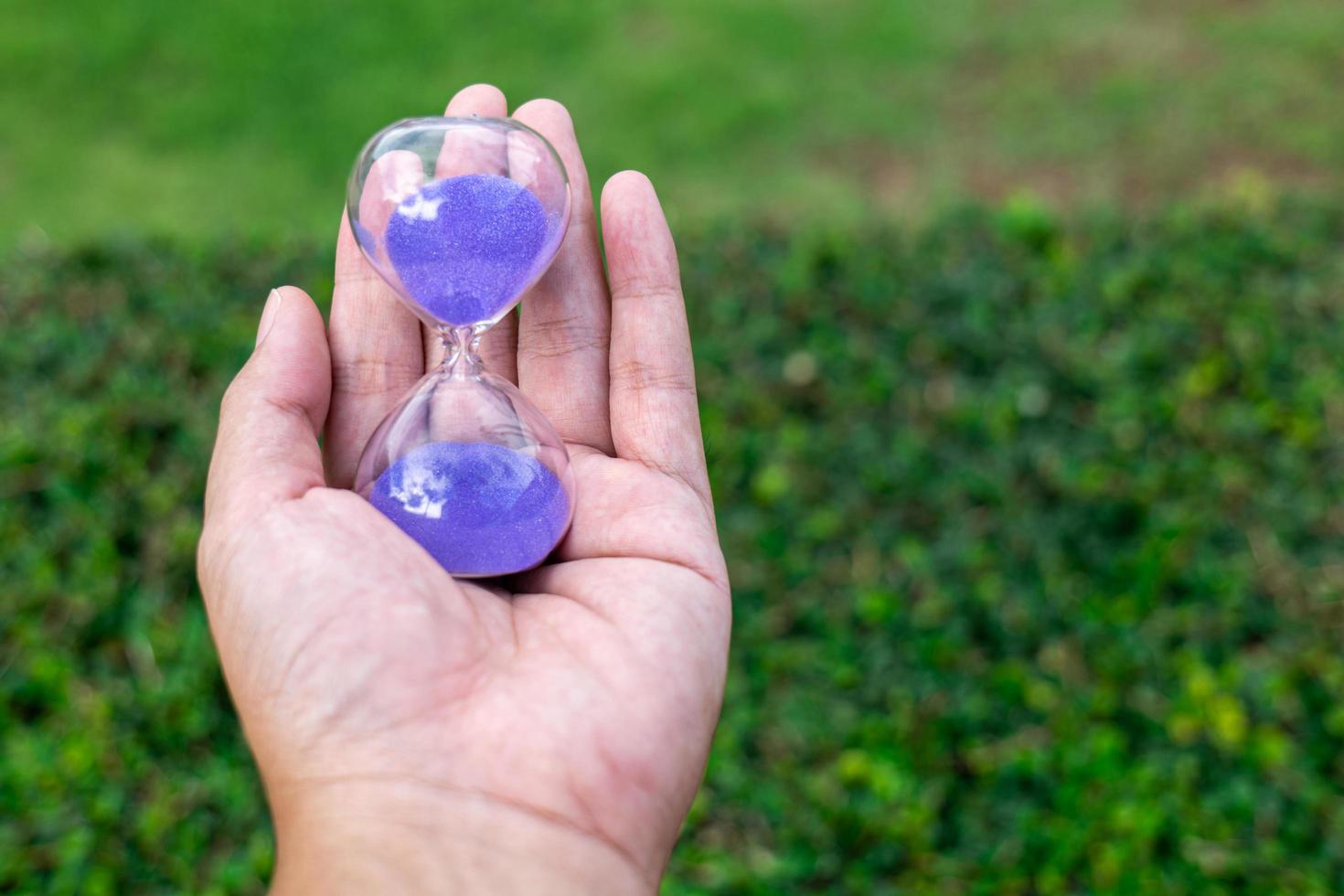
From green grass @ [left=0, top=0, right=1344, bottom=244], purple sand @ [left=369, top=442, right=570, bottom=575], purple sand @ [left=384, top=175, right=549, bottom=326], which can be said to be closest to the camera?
purple sand @ [left=384, top=175, right=549, bottom=326]

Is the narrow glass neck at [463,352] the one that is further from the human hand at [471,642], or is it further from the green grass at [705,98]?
the green grass at [705,98]

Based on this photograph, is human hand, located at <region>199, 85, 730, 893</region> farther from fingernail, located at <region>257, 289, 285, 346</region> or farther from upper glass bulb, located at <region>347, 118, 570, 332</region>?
upper glass bulb, located at <region>347, 118, 570, 332</region>

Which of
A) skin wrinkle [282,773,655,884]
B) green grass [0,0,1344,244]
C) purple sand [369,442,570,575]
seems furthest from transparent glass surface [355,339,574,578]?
green grass [0,0,1344,244]

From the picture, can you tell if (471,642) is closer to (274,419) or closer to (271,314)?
(274,419)

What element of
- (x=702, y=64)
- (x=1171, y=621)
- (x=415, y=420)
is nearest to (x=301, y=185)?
(x=702, y=64)

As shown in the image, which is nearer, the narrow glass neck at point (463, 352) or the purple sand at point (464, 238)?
the purple sand at point (464, 238)

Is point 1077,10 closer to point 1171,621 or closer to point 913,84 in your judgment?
point 913,84

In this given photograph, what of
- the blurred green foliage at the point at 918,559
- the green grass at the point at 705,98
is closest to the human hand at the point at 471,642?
the blurred green foliage at the point at 918,559
